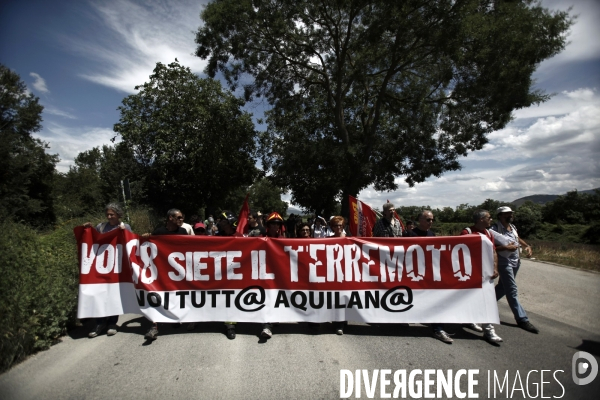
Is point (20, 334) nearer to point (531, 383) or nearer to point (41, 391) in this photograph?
point (41, 391)

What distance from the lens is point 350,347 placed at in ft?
14.4

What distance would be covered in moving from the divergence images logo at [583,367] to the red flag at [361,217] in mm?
3318

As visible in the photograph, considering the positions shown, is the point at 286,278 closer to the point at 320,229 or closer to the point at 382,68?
the point at 320,229

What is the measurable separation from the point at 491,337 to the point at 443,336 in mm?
590

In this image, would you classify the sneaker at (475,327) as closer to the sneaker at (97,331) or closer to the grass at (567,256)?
A: the sneaker at (97,331)

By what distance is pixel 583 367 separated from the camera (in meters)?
3.94

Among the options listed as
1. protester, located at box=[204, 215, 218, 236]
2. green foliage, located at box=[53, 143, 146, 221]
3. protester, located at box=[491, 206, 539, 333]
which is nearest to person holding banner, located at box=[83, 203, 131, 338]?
protester, located at box=[204, 215, 218, 236]

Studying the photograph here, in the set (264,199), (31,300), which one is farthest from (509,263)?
(264,199)

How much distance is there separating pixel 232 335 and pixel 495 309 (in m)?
3.52

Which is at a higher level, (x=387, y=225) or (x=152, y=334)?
(x=387, y=225)

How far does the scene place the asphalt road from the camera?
11.3 feet

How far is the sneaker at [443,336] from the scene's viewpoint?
4.58 metres

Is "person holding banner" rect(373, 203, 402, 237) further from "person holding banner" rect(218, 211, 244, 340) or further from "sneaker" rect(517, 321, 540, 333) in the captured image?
"person holding banner" rect(218, 211, 244, 340)

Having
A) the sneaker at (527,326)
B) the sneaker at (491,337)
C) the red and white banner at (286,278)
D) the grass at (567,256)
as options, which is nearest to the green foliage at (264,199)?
the grass at (567,256)
